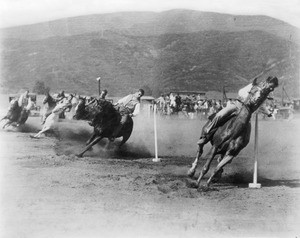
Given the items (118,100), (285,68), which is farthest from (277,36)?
(118,100)

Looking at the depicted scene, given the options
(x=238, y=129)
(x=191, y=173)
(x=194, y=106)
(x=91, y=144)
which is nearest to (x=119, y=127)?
(x=91, y=144)

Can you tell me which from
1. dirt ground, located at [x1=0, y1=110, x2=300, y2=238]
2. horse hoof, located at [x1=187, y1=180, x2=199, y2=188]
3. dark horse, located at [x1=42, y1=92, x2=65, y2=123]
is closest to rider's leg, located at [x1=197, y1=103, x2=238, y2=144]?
horse hoof, located at [x1=187, y1=180, x2=199, y2=188]

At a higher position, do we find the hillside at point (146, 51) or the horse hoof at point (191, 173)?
the hillside at point (146, 51)

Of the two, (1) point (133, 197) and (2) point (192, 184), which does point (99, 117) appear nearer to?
(1) point (133, 197)

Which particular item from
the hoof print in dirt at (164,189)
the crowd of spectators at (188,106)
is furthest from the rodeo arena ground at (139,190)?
the crowd of spectators at (188,106)

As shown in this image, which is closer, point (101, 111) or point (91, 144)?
point (91, 144)

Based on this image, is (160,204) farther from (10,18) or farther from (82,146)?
(10,18)

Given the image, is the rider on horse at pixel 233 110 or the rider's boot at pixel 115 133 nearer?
the rider on horse at pixel 233 110

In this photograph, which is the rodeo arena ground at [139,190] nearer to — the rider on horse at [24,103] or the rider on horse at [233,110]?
the rider on horse at [24,103]
